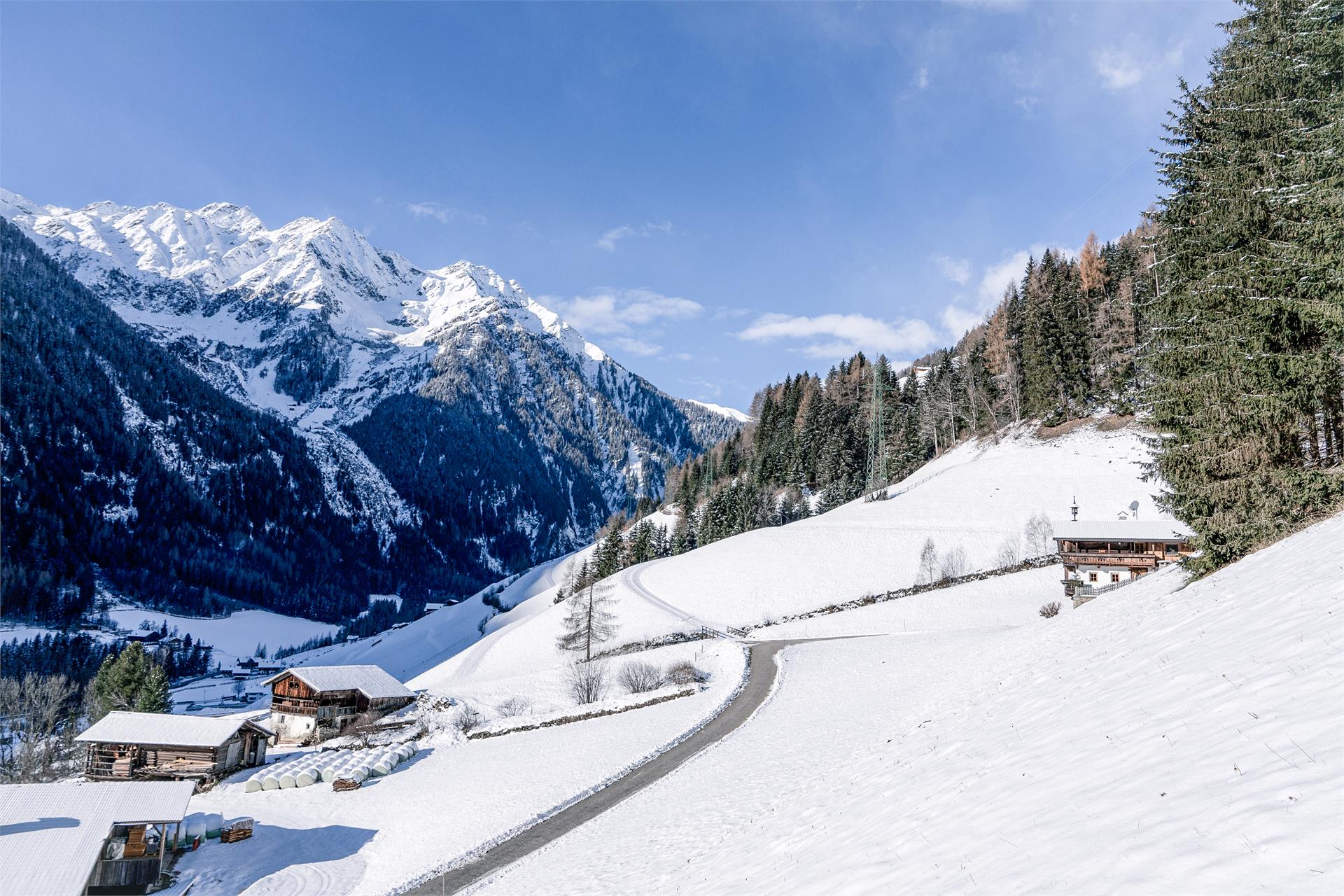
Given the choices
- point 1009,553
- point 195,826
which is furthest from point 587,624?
point 1009,553

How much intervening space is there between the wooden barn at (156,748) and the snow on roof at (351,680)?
29.1ft

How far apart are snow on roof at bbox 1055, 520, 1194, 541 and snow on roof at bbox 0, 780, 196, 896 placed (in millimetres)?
55134

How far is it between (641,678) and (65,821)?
29789 mm

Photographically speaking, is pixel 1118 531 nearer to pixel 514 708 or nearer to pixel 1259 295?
pixel 1259 295

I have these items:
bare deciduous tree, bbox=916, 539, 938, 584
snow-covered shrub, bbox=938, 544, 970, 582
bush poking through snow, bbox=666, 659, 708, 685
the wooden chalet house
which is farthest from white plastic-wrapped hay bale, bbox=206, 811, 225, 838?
snow-covered shrub, bbox=938, 544, 970, 582

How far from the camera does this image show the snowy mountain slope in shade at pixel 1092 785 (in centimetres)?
528

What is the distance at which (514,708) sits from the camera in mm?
46875

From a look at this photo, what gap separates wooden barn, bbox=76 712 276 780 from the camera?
4075 cm

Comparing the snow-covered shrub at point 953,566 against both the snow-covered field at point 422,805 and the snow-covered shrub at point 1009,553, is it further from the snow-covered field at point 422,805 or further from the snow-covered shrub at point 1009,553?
the snow-covered field at point 422,805

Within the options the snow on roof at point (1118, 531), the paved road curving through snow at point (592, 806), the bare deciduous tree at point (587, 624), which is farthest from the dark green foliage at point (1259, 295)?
the bare deciduous tree at point (587, 624)

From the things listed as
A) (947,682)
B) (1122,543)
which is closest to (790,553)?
(1122,543)

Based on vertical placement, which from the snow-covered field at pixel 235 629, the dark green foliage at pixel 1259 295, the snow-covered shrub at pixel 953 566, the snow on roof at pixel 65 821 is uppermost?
the dark green foliage at pixel 1259 295

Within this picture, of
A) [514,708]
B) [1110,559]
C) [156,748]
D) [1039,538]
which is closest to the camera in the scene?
[156,748]

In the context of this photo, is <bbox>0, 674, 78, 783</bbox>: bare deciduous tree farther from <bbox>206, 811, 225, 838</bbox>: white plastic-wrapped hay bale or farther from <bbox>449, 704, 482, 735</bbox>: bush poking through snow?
<bbox>449, 704, 482, 735</bbox>: bush poking through snow
